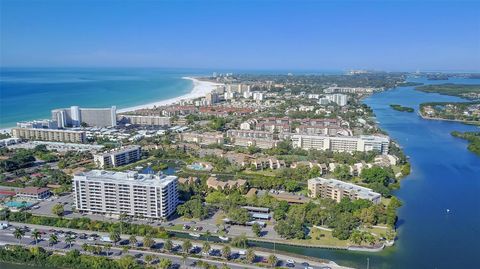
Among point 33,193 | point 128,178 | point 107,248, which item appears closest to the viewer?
point 107,248

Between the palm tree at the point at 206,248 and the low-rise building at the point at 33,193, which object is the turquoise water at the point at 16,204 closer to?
the low-rise building at the point at 33,193

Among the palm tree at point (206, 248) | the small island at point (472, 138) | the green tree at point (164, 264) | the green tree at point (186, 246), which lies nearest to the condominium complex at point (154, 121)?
the green tree at point (186, 246)

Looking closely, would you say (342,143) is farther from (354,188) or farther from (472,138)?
(472,138)

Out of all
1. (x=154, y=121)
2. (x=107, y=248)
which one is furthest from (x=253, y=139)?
(x=107, y=248)

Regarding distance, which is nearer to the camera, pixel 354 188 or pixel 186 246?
pixel 186 246

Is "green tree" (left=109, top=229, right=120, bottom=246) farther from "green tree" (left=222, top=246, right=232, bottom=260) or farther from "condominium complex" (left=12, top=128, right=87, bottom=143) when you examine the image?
"condominium complex" (left=12, top=128, right=87, bottom=143)

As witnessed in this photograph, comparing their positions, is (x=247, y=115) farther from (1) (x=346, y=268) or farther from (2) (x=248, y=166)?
(1) (x=346, y=268)

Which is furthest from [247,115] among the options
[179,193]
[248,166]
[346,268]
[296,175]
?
[346,268]
